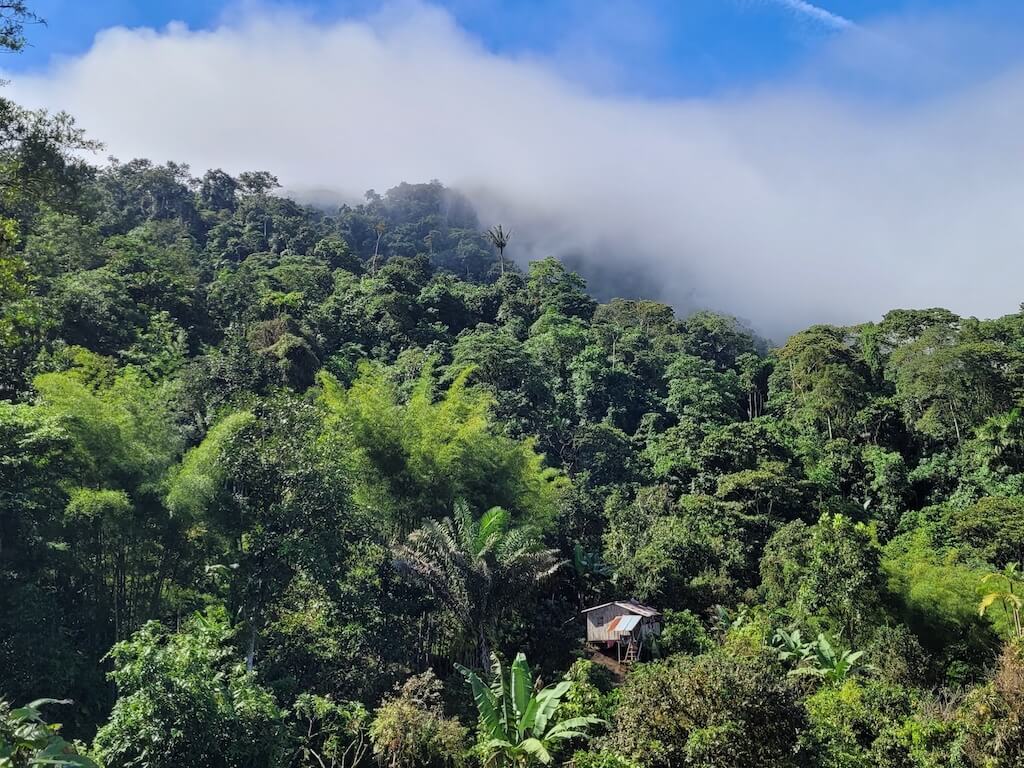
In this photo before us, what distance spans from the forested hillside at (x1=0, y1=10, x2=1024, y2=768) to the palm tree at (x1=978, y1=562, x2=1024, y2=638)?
129mm

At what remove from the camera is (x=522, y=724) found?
1001 centimetres

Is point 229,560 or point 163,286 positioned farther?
point 163,286

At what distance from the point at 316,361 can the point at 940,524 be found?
22686mm

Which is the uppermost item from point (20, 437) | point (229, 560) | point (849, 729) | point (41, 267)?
point (41, 267)

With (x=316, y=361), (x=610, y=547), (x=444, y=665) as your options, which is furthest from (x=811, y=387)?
(x=444, y=665)

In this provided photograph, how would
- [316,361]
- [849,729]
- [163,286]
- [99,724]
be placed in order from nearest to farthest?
[849,729] → [99,724] → [316,361] → [163,286]

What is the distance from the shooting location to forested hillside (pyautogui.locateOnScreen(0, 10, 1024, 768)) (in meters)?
8.69

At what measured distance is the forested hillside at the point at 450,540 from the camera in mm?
8688

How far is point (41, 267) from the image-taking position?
21094 millimetres

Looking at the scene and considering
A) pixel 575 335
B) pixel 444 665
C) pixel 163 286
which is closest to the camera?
pixel 444 665

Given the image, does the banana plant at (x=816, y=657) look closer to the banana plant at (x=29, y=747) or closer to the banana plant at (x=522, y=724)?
the banana plant at (x=522, y=724)

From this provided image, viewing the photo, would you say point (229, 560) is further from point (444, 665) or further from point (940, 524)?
point (940, 524)

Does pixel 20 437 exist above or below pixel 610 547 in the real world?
above

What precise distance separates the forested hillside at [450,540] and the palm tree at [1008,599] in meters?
0.13
